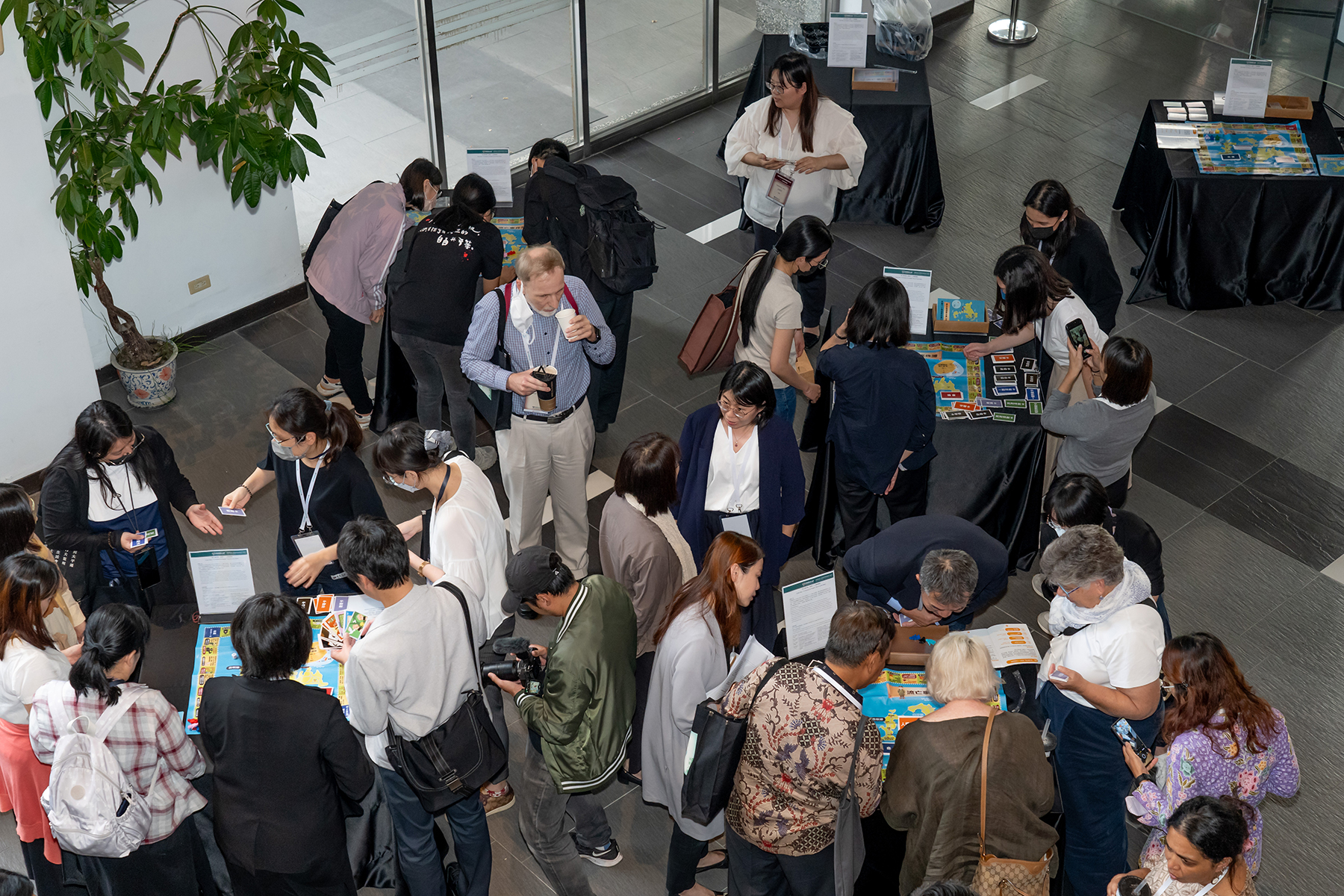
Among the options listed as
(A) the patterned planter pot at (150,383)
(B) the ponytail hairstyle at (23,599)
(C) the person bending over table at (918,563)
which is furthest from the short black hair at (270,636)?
(A) the patterned planter pot at (150,383)

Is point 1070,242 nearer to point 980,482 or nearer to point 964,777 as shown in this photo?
point 980,482

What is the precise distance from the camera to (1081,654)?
3.78 metres

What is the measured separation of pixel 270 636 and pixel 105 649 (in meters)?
0.46

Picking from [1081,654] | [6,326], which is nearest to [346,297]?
[6,326]

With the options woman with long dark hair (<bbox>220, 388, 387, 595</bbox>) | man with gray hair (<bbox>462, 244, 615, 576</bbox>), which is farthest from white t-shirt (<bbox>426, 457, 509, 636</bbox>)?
man with gray hair (<bbox>462, 244, 615, 576</bbox>)

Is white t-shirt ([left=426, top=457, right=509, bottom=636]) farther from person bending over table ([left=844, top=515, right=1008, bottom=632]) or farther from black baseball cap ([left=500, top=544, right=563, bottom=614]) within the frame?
person bending over table ([left=844, top=515, right=1008, bottom=632])

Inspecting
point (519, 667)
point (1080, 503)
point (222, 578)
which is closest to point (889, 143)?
point (1080, 503)

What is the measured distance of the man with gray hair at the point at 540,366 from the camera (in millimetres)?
4660

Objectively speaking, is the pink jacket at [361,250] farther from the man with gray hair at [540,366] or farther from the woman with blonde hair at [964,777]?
the woman with blonde hair at [964,777]

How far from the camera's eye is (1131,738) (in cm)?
373

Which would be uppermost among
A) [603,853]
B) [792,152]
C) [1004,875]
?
[792,152]

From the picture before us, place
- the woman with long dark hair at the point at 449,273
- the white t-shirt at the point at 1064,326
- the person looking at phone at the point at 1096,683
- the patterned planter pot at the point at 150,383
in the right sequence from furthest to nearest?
the patterned planter pot at the point at 150,383 < the woman with long dark hair at the point at 449,273 < the white t-shirt at the point at 1064,326 < the person looking at phone at the point at 1096,683

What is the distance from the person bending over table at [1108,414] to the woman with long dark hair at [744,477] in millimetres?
1120

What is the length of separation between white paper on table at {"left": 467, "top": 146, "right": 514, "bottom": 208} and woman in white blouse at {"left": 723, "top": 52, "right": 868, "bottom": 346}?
116 centimetres
